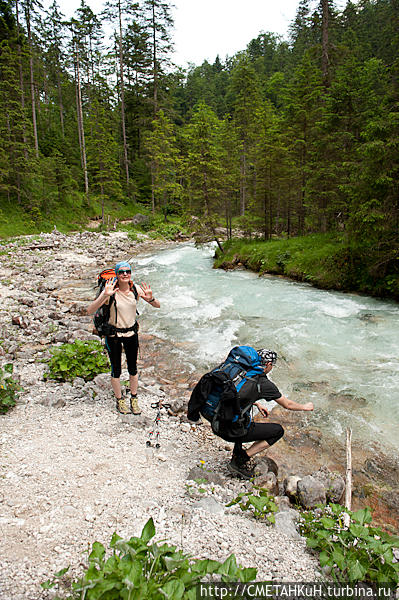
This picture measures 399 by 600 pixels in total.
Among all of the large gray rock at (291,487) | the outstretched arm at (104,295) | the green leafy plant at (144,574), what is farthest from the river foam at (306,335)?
the green leafy plant at (144,574)

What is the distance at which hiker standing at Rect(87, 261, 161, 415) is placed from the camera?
441 cm

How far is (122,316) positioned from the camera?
4.54m

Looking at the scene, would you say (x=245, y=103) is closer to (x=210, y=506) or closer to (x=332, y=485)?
(x=332, y=485)

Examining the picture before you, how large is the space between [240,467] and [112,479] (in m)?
1.48

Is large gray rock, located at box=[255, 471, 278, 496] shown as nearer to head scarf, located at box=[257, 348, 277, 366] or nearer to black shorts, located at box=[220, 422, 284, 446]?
black shorts, located at box=[220, 422, 284, 446]

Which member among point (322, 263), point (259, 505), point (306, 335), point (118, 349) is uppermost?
point (322, 263)

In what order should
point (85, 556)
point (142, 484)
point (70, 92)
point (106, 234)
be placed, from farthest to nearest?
point (70, 92) < point (106, 234) < point (142, 484) < point (85, 556)

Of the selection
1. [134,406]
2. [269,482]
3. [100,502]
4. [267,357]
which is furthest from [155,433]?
[267,357]

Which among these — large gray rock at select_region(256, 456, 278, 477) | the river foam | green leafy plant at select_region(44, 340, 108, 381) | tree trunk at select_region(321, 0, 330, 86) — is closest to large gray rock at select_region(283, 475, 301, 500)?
large gray rock at select_region(256, 456, 278, 477)

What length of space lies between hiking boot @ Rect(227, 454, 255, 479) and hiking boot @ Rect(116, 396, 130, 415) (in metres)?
1.77

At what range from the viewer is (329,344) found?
323 inches

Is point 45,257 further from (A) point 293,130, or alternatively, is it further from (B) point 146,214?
(B) point 146,214

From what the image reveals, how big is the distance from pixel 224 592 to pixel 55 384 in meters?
4.29

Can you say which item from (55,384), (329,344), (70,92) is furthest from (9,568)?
(70,92)
